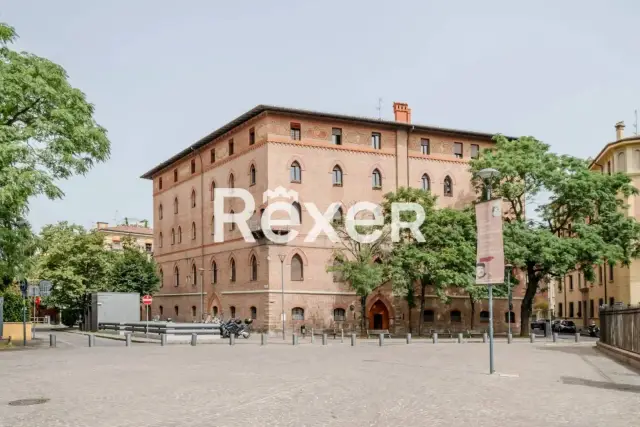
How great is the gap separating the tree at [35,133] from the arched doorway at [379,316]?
25.3 meters

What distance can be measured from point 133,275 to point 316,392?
157 feet

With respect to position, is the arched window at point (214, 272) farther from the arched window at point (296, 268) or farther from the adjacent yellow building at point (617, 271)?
the adjacent yellow building at point (617, 271)

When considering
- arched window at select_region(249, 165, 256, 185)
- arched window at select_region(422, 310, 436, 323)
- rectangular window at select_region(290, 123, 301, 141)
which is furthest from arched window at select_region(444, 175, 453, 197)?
arched window at select_region(249, 165, 256, 185)

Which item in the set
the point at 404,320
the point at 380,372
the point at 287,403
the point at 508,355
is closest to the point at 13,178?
the point at 380,372

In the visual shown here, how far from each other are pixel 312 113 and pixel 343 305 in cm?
1300

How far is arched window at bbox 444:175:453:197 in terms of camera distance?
5256 cm

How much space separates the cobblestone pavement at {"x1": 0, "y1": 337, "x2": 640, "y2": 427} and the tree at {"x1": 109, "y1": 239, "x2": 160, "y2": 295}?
36850 mm

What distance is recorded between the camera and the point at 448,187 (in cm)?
5278

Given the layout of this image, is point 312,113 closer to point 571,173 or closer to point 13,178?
point 571,173

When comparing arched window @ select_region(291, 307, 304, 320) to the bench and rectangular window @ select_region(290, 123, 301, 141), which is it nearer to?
the bench

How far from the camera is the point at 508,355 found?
25.8 metres

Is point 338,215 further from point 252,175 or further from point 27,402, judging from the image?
point 27,402

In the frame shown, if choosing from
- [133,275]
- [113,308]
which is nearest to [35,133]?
[113,308]

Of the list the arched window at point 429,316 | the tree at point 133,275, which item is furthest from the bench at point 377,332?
the tree at point 133,275
